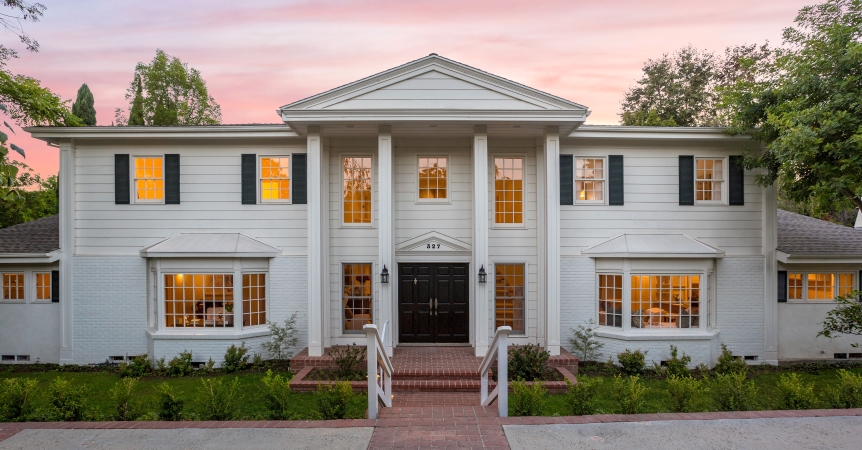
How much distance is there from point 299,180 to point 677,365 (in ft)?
32.3

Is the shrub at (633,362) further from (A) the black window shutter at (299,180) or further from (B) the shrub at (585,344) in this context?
(A) the black window shutter at (299,180)

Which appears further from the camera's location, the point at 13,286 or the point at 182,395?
the point at 13,286

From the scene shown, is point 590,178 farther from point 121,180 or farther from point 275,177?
point 121,180

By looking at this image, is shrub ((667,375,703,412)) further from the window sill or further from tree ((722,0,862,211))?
tree ((722,0,862,211))

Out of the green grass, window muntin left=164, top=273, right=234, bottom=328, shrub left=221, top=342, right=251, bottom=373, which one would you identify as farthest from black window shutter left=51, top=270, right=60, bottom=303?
shrub left=221, top=342, right=251, bottom=373

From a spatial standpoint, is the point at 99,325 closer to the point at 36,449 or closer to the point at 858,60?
the point at 36,449

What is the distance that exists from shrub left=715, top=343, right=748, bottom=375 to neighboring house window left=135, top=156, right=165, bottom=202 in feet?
45.9

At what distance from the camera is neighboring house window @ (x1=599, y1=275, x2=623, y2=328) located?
11227 millimetres

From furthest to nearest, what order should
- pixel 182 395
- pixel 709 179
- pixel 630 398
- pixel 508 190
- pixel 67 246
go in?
pixel 508 190, pixel 709 179, pixel 67 246, pixel 182 395, pixel 630 398

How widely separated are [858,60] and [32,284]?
746 inches

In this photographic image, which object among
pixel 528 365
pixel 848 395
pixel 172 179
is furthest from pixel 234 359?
pixel 848 395

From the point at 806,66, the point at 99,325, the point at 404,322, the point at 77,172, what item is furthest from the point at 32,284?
the point at 806,66

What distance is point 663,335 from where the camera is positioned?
1090cm

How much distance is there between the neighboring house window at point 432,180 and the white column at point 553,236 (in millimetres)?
2621
